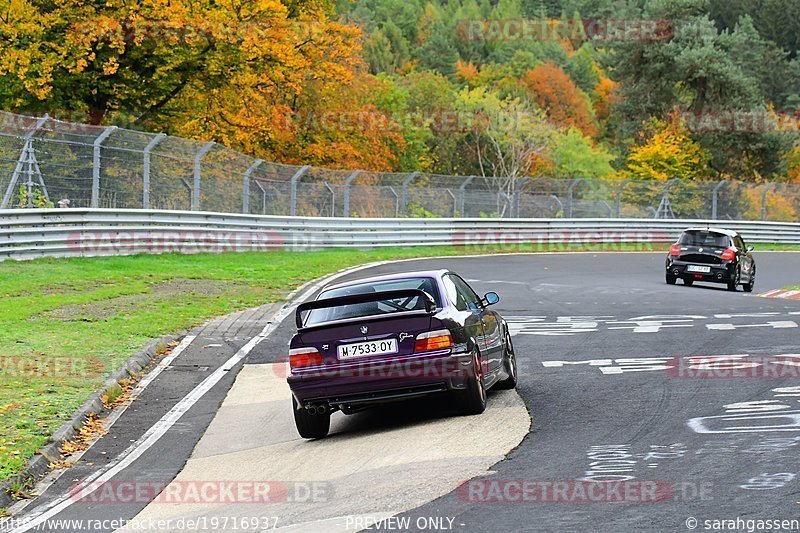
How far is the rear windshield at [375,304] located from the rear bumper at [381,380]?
52 cm

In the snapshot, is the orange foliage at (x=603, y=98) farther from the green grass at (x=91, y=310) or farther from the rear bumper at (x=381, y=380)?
the rear bumper at (x=381, y=380)

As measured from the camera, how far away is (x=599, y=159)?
283 feet

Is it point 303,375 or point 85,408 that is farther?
point 85,408

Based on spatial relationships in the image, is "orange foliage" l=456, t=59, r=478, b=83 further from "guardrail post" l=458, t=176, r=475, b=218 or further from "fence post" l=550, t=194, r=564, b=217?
"guardrail post" l=458, t=176, r=475, b=218

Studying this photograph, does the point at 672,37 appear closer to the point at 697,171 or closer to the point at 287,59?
the point at 697,171

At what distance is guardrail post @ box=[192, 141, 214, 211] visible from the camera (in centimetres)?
3019

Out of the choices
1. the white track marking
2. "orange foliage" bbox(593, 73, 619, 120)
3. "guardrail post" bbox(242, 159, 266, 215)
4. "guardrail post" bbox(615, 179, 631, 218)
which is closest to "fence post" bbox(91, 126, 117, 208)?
"guardrail post" bbox(242, 159, 266, 215)

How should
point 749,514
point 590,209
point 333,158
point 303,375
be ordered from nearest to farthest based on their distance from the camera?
1. point 749,514
2. point 303,375
3. point 590,209
4. point 333,158

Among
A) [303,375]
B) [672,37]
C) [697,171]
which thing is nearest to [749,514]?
[303,375]

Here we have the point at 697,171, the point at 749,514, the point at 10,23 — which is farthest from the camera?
the point at 697,171

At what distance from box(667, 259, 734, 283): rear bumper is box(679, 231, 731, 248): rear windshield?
491 mm

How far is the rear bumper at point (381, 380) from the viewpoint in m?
9.90

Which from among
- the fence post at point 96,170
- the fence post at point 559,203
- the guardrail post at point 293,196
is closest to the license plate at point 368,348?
the fence post at point 96,170

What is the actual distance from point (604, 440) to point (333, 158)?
4404cm
